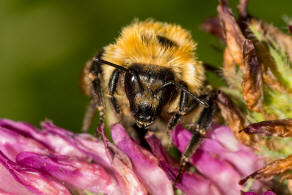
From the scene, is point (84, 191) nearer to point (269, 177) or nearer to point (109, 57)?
point (109, 57)

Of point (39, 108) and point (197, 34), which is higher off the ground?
point (197, 34)

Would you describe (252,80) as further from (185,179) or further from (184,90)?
(185,179)

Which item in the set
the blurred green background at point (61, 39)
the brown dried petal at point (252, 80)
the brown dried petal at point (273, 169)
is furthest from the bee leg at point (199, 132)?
the blurred green background at point (61, 39)

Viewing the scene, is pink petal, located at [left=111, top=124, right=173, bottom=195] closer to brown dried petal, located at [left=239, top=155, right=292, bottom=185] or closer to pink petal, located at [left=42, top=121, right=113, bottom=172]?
pink petal, located at [left=42, top=121, right=113, bottom=172]

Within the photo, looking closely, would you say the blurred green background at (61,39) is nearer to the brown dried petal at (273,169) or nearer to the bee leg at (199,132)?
the bee leg at (199,132)

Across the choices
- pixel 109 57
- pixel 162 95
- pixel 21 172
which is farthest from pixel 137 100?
pixel 21 172

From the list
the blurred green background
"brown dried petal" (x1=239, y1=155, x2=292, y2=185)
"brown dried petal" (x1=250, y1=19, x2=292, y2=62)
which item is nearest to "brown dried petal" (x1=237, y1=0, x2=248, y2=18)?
"brown dried petal" (x1=250, y1=19, x2=292, y2=62)

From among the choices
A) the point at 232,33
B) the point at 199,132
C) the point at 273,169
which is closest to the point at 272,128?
the point at 273,169
